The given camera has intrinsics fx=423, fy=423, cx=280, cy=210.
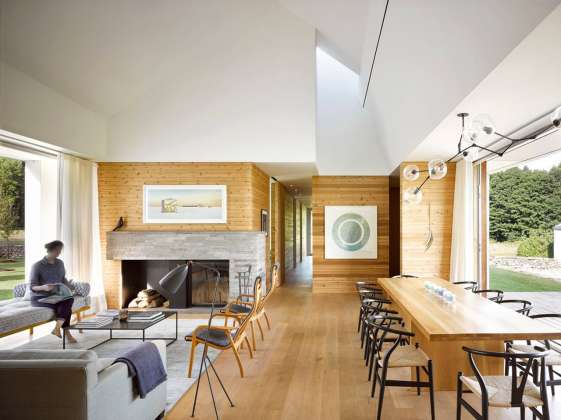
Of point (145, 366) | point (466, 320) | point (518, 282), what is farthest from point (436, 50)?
point (518, 282)

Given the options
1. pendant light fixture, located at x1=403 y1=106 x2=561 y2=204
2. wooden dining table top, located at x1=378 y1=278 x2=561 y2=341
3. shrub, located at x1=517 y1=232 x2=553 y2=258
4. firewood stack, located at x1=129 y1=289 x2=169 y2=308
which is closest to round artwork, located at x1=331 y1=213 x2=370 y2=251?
pendant light fixture, located at x1=403 y1=106 x2=561 y2=204

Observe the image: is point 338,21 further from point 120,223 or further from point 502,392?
point 502,392

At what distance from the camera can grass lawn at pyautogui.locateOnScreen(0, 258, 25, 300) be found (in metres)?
9.51

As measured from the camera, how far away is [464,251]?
7.11 metres

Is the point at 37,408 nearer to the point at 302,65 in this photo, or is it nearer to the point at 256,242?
the point at 256,242

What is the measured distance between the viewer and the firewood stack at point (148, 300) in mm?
7656

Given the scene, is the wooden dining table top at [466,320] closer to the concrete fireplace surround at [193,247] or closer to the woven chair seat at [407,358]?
the woven chair seat at [407,358]

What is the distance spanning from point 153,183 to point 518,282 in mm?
6070

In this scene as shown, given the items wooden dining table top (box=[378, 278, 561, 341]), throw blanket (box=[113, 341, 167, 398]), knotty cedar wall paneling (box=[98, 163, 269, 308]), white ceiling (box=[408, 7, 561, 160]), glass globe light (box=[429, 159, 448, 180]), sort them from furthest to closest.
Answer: knotty cedar wall paneling (box=[98, 163, 269, 308]), glass globe light (box=[429, 159, 448, 180]), wooden dining table top (box=[378, 278, 561, 341]), throw blanket (box=[113, 341, 167, 398]), white ceiling (box=[408, 7, 561, 160])

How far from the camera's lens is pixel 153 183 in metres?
7.63

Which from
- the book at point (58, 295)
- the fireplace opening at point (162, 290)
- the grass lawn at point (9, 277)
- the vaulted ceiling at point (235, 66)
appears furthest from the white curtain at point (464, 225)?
the grass lawn at point (9, 277)

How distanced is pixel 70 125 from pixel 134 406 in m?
5.07

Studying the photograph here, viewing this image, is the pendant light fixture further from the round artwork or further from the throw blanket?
the round artwork

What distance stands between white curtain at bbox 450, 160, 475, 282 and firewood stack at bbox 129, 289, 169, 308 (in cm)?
529
